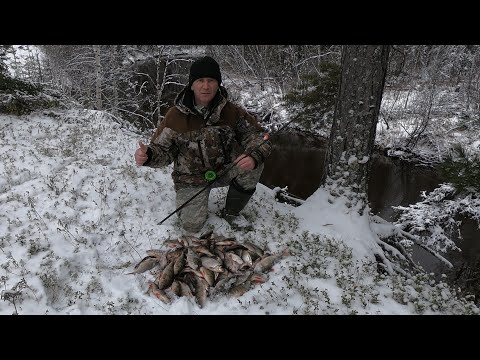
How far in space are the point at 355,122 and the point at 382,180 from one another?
10281 millimetres

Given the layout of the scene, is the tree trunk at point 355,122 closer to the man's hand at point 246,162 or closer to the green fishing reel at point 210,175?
the man's hand at point 246,162

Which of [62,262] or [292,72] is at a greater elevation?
[292,72]

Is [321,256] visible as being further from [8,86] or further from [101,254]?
[8,86]

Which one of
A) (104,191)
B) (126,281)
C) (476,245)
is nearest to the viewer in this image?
(126,281)

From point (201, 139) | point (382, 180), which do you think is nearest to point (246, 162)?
point (201, 139)

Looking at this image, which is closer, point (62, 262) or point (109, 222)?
point (62, 262)

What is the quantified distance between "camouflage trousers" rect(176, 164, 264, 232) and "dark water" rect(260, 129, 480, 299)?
562cm

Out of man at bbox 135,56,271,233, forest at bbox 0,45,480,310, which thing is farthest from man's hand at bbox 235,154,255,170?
forest at bbox 0,45,480,310

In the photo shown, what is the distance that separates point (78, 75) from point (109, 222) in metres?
17.6

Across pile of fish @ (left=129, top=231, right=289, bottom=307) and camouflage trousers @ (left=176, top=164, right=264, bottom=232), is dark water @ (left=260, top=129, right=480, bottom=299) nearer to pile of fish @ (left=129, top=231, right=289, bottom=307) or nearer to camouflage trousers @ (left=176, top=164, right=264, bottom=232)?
camouflage trousers @ (left=176, top=164, right=264, bottom=232)

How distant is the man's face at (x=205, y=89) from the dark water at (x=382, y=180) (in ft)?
20.8

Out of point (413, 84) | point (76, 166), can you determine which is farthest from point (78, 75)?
point (413, 84)

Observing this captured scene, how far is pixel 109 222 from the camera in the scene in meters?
5.01
